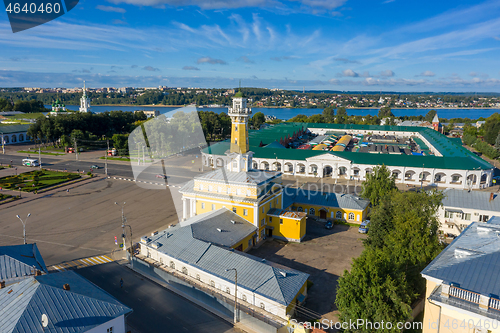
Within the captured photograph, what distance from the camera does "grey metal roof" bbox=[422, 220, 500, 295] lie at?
37.3ft

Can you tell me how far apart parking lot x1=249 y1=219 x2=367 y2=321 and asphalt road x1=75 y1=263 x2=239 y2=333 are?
5.43m

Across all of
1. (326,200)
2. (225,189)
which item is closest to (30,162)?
(225,189)

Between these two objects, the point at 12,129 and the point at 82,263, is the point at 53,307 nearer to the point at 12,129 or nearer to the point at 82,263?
the point at 82,263

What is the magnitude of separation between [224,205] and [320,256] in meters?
8.89

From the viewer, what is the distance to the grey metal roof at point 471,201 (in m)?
28.1

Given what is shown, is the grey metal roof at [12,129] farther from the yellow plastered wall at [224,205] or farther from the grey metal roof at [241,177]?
the grey metal roof at [241,177]

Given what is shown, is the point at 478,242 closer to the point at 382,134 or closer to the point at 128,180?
the point at 128,180

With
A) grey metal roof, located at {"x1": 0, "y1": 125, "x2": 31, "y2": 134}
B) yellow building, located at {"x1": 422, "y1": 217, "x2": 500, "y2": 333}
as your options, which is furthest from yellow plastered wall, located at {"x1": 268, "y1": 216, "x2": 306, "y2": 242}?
grey metal roof, located at {"x1": 0, "y1": 125, "x2": 31, "y2": 134}

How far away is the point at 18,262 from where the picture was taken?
56.5 feet

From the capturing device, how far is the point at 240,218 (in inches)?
1056

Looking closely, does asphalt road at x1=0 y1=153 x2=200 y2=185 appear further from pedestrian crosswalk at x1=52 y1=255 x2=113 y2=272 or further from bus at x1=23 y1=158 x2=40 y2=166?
pedestrian crosswalk at x1=52 y1=255 x2=113 y2=272

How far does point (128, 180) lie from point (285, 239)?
27912 mm

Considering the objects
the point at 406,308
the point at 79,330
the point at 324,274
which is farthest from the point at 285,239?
the point at 79,330

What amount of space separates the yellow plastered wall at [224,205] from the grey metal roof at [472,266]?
15036 mm
